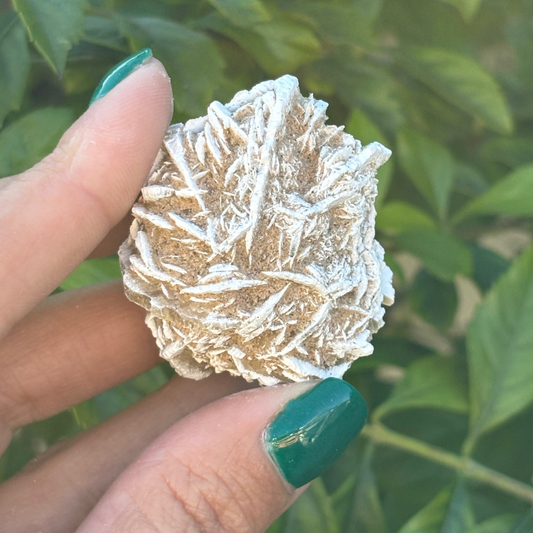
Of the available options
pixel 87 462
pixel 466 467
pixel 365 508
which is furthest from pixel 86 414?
pixel 466 467

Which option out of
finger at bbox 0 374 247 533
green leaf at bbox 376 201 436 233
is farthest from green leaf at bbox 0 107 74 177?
green leaf at bbox 376 201 436 233

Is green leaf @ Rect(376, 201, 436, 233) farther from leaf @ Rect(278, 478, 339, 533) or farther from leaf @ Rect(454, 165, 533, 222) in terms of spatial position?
leaf @ Rect(278, 478, 339, 533)

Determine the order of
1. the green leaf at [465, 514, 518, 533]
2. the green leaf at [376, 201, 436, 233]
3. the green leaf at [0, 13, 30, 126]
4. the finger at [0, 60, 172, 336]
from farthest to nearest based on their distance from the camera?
the green leaf at [376, 201, 436, 233] → the green leaf at [465, 514, 518, 533] → the green leaf at [0, 13, 30, 126] → the finger at [0, 60, 172, 336]

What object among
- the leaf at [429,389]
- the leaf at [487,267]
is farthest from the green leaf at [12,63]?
the leaf at [487,267]

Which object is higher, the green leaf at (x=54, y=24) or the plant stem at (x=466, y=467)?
the green leaf at (x=54, y=24)

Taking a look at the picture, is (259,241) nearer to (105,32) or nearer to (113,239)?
(113,239)

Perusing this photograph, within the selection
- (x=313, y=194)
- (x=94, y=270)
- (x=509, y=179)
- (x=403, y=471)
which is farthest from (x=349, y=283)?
(x=403, y=471)

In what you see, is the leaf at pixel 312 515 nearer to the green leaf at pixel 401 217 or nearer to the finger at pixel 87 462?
the finger at pixel 87 462
